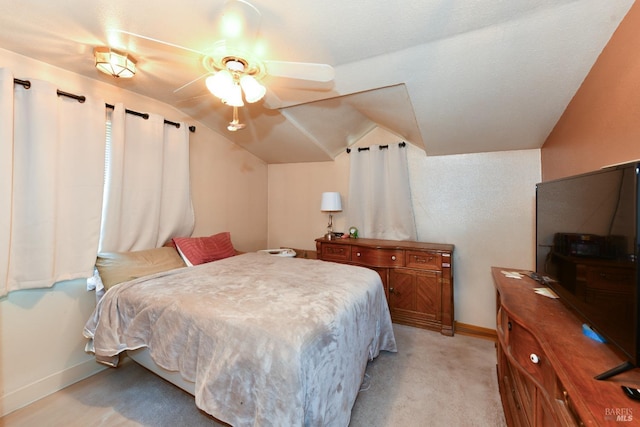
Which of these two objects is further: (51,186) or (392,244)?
(392,244)

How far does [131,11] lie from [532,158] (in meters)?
3.48

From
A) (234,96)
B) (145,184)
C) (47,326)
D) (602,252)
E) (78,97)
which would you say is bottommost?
(47,326)

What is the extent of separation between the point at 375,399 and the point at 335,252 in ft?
5.66

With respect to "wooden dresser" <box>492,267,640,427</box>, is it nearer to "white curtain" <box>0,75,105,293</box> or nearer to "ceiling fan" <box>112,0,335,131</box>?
"ceiling fan" <box>112,0,335,131</box>

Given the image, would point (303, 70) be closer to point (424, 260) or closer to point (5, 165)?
point (5, 165)

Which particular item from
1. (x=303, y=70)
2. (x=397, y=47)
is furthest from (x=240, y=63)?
(x=397, y=47)

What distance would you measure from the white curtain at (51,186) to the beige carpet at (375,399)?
2.82 feet

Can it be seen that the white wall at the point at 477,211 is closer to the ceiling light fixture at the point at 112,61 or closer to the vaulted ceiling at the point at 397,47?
the vaulted ceiling at the point at 397,47

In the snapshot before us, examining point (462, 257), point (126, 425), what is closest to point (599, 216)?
point (462, 257)

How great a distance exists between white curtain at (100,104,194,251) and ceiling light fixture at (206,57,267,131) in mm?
1295

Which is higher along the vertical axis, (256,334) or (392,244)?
(392,244)

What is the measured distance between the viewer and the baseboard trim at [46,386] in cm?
175

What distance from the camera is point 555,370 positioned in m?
0.84

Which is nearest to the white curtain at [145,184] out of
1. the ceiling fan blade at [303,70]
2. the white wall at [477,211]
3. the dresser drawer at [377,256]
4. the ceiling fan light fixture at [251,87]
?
the ceiling fan light fixture at [251,87]
